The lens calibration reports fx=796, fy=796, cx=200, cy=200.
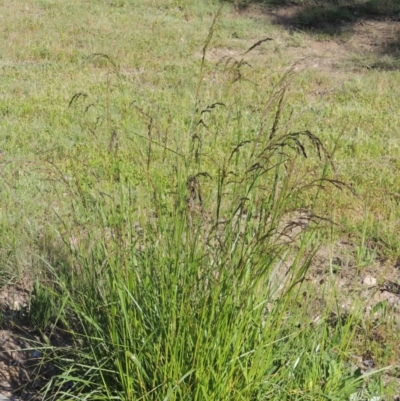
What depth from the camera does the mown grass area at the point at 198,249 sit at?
3.17 metres

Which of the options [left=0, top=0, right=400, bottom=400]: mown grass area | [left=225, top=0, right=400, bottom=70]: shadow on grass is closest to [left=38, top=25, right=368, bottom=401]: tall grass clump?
[left=0, top=0, right=400, bottom=400]: mown grass area

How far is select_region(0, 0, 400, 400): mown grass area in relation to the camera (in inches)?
125

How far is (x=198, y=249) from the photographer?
11.4 ft

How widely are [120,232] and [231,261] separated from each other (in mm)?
519

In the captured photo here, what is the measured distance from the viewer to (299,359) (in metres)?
3.48

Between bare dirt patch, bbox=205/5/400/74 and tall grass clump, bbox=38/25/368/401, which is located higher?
tall grass clump, bbox=38/25/368/401

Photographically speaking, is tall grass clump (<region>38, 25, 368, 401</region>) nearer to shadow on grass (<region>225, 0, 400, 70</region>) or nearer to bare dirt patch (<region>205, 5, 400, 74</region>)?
bare dirt patch (<region>205, 5, 400, 74</region>)

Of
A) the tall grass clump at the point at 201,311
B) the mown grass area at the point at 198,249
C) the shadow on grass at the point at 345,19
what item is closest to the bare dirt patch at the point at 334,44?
the shadow on grass at the point at 345,19

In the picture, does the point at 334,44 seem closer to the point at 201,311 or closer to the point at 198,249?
the point at 198,249

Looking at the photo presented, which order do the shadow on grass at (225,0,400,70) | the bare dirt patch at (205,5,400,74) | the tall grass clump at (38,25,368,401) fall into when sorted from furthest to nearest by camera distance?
the shadow on grass at (225,0,400,70), the bare dirt patch at (205,5,400,74), the tall grass clump at (38,25,368,401)

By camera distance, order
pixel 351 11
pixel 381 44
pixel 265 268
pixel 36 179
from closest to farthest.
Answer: pixel 265 268
pixel 36 179
pixel 381 44
pixel 351 11

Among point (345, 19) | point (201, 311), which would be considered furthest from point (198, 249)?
point (345, 19)

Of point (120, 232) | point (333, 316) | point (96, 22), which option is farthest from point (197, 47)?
point (120, 232)

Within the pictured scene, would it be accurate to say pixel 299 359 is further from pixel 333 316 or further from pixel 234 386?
pixel 333 316
